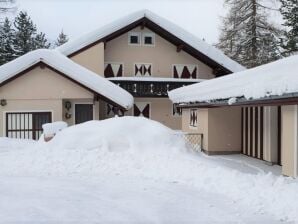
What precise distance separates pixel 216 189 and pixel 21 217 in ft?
13.1

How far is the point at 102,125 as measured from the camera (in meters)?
13.2

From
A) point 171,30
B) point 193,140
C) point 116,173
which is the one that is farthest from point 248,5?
point 116,173

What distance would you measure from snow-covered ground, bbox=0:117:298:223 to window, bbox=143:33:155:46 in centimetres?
1568

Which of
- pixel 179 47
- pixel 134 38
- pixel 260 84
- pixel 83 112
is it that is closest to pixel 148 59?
pixel 134 38

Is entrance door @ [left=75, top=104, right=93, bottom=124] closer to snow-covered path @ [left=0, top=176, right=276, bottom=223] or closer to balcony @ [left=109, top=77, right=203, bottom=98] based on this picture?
balcony @ [left=109, top=77, right=203, bottom=98]

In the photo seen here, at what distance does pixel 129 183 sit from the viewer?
8.83 m

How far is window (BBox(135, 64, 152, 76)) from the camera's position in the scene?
28.5 meters

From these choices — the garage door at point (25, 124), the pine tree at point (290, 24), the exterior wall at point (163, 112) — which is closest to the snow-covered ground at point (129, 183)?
the garage door at point (25, 124)

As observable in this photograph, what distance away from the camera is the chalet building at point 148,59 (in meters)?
26.5

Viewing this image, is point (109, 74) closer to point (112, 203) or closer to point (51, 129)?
point (51, 129)

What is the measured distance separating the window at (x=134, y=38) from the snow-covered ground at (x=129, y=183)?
1556 cm

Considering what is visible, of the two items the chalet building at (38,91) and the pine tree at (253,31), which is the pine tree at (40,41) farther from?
the chalet building at (38,91)

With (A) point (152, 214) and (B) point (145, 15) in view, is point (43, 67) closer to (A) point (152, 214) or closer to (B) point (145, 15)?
(B) point (145, 15)

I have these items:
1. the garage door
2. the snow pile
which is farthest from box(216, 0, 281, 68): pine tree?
the snow pile
